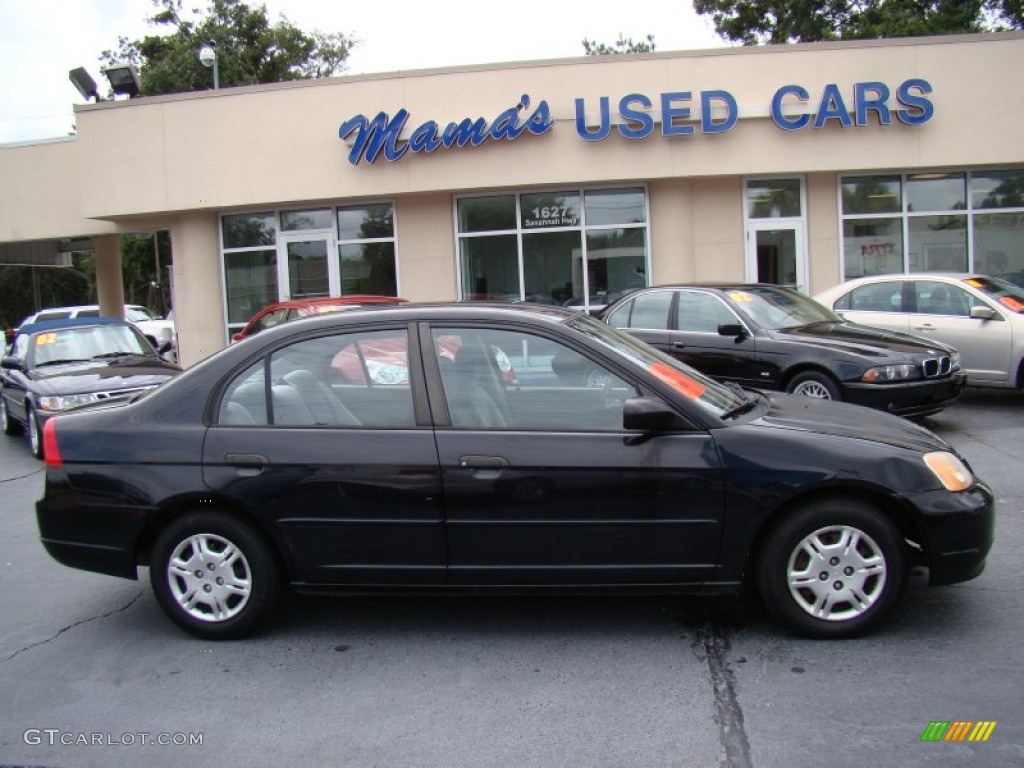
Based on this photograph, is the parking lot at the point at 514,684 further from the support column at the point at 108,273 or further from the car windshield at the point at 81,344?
the support column at the point at 108,273

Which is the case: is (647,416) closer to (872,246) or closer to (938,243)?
(872,246)

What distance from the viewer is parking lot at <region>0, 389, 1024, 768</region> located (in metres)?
3.47

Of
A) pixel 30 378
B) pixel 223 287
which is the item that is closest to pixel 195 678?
pixel 30 378

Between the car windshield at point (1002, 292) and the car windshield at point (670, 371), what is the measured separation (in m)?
6.84

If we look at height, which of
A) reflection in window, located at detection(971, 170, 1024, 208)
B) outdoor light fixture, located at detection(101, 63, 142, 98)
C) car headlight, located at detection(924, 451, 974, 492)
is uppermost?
outdoor light fixture, located at detection(101, 63, 142, 98)

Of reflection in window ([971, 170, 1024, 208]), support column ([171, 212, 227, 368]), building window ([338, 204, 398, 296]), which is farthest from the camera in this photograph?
support column ([171, 212, 227, 368])

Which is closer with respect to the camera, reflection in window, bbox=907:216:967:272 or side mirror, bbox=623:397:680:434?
side mirror, bbox=623:397:680:434

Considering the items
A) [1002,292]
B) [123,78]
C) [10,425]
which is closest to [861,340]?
[1002,292]

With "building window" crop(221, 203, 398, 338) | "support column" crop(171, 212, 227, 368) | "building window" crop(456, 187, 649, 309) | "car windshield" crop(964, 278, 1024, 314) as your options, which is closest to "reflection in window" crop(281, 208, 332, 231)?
"building window" crop(221, 203, 398, 338)

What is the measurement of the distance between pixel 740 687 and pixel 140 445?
117 inches

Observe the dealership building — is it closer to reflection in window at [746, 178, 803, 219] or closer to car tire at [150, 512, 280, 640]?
reflection in window at [746, 178, 803, 219]

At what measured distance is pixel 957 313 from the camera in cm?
1078

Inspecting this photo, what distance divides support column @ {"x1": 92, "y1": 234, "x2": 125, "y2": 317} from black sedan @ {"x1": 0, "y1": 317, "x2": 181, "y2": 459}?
8.93 meters

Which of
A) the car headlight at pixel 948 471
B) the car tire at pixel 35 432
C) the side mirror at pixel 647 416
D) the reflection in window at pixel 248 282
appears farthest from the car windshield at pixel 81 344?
the car headlight at pixel 948 471
